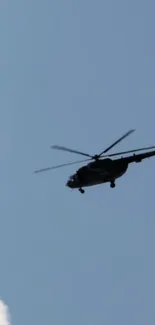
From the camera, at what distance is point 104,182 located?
294 feet

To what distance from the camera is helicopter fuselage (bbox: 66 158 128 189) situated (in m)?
87.9

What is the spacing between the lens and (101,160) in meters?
88.1

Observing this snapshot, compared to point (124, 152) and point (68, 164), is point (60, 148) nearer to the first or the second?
point (68, 164)

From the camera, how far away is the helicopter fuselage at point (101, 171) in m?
87.9

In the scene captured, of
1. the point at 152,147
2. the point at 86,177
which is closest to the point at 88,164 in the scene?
the point at 86,177

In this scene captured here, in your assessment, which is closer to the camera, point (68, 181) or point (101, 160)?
point (101, 160)

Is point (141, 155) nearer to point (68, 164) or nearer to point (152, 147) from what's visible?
point (152, 147)

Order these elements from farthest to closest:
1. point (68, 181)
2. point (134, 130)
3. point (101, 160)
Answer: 1. point (68, 181)
2. point (101, 160)
3. point (134, 130)

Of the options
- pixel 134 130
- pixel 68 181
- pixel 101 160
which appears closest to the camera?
pixel 134 130

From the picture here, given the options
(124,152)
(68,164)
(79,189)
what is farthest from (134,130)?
(79,189)

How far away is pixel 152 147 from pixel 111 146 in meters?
5.25

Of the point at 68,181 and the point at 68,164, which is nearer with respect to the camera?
the point at 68,164

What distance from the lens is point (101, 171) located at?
87.9m

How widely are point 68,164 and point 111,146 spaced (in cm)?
576
